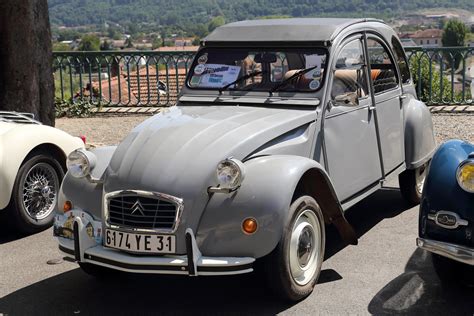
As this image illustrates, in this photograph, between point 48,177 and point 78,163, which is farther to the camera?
point 48,177

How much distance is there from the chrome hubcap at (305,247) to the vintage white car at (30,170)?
270cm

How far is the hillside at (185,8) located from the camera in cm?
11200

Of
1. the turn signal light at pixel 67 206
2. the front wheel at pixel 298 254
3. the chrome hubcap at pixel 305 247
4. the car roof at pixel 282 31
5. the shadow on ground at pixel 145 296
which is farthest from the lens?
the car roof at pixel 282 31

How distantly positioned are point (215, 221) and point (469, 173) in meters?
1.50

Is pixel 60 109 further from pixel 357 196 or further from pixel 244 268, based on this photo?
pixel 244 268

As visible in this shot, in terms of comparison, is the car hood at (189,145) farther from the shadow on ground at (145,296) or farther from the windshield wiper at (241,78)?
the shadow on ground at (145,296)

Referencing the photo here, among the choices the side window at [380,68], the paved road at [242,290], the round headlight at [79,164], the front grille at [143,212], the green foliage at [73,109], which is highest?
the side window at [380,68]

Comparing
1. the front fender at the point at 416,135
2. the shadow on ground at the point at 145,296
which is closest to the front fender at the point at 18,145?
the shadow on ground at the point at 145,296

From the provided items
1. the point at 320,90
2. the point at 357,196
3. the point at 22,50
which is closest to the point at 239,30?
the point at 320,90

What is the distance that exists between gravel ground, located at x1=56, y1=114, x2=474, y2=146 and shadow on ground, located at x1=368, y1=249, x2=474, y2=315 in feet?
16.1

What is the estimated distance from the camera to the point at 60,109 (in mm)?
12805

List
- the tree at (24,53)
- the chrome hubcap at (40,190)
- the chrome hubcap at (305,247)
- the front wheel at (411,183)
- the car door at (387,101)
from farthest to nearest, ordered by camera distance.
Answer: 1. the tree at (24,53)
2. the front wheel at (411,183)
3. the chrome hubcap at (40,190)
4. the car door at (387,101)
5. the chrome hubcap at (305,247)

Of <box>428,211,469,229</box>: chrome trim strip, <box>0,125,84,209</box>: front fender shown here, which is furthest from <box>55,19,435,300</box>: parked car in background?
<box>0,125,84,209</box>: front fender

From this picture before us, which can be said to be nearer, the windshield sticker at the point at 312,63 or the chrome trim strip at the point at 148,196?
the chrome trim strip at the point at 148,196
